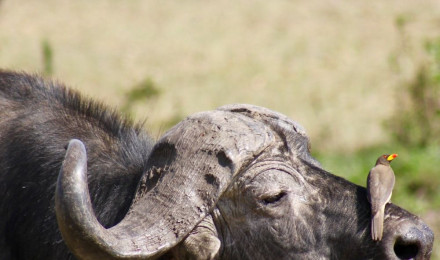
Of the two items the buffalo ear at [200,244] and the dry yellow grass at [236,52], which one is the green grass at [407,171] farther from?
the buffalo ear at [200,244]

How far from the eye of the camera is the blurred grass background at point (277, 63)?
514 inches

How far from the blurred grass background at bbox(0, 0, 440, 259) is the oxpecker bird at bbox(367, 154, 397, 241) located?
3.56m

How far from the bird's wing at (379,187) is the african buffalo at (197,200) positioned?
0.21ft

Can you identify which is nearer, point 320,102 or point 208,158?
point 208,158

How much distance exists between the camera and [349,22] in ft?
70.1

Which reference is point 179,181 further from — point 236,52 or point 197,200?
point 236,52

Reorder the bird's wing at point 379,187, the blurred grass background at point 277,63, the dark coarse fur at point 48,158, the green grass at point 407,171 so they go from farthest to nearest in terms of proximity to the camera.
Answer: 1. the blurred grass background at point 277,63
2. the green grass at point 407,171
3. the dark coarse fur at point 48,158
4. the bird's wing at point 379,187

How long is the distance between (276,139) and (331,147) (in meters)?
8.39

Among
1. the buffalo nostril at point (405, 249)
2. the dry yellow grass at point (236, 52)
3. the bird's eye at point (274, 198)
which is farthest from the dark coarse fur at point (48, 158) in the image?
the dry yellow grass at point (236, 52)

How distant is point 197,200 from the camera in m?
4.76

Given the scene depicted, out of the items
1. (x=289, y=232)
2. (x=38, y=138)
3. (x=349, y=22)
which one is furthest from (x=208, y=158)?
(x=349, y=22)

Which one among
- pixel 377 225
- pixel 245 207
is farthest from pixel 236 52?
pixel 377 225

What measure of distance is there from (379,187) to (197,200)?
0.89m

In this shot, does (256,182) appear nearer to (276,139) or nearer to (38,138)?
(276,139)
